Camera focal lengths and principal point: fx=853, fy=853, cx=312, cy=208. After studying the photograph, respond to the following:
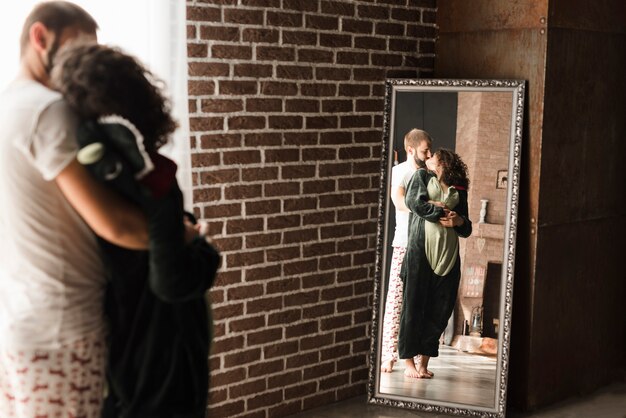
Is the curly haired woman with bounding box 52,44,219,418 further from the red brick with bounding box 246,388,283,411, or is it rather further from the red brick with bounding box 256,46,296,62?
the red brick with bounding box 246,388,283,411

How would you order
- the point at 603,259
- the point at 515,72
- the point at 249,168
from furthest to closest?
the point at 603,259 < the point at 515,72 < the point at 249,168

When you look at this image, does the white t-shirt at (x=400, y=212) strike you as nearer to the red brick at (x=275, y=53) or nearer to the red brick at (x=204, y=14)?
the red brick at (x=275, y=53)

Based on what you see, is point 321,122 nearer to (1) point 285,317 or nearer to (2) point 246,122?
(2) point 246,122

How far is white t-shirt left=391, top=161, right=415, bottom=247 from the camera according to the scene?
412 centimetres

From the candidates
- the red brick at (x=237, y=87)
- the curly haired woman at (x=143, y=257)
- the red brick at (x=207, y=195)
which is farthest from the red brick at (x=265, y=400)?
the curly haired woman at (x=143, y=257)

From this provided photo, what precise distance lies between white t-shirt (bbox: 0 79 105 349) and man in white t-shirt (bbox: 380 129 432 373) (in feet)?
7.71

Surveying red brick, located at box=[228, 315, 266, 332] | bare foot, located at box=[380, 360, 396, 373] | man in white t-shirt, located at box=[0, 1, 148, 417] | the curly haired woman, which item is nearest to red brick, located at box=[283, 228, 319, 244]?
red brick, located at box=[228, 315, 266, 332]

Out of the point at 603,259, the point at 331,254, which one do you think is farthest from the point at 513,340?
the point at 331,254

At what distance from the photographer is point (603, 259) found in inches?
176

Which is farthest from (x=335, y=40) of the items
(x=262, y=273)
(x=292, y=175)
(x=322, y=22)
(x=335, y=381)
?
(x=335, y=381)

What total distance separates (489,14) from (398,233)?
1164 mm

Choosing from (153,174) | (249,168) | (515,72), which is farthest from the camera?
(515,72)

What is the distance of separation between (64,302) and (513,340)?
2.77 m

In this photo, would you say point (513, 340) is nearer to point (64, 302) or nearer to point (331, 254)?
point (331, 254)
